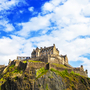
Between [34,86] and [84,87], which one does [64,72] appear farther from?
[34,86]

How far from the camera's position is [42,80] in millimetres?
46875

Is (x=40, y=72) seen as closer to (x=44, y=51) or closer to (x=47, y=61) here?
(x=47, y=61)

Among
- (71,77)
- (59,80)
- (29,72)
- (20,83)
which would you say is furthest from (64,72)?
(20,83)

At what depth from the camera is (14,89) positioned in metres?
46.9

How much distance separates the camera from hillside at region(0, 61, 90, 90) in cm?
4616

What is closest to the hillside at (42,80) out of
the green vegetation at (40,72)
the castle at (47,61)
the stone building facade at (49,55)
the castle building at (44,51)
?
the green vegetation at (40,72)

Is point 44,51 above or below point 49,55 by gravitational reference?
above

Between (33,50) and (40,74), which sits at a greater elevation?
(33,50)

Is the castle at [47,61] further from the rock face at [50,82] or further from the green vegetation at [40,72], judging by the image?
the rock face at [50,82]

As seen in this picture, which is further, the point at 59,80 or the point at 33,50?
the point at 33,50

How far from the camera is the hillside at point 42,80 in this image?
46156 millimetres

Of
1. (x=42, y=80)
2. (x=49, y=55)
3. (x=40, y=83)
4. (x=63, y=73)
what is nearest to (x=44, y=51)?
(x=49, y=55)

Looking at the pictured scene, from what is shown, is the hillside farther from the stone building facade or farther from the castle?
the stone building facade

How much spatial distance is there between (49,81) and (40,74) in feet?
14.8
